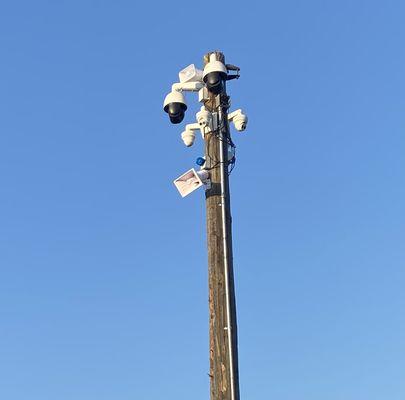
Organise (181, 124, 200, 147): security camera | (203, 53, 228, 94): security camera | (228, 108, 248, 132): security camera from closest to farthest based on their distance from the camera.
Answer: (203, 53, 228, 94): security camera < (228, 108, 248, 132): security camera < (181, 124, 200, 147): security camera

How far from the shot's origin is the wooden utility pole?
662cm

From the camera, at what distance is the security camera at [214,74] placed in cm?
749

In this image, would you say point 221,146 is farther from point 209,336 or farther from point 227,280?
point 209,336

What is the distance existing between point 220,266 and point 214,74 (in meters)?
1.92

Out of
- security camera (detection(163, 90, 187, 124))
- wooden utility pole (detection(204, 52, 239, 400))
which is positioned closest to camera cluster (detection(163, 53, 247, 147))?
security camera (detection(163, 90, 187, 124))

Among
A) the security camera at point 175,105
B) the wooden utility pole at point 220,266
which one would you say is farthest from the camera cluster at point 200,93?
the wooden utility pole at point 220,266

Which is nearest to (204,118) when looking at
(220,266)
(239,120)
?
(239,120)

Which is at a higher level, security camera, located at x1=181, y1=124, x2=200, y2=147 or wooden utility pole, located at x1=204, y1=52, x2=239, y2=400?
security camera, located at x1=181, y1=124, x2=200, y2=147

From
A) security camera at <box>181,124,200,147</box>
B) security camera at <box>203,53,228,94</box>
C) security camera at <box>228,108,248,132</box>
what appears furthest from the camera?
security camera at <box>181,124,200,147</box>

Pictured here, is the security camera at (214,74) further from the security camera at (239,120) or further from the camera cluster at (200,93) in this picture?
the security camera at (239,120)

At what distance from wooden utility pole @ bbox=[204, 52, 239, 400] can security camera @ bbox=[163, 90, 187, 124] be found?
330mm

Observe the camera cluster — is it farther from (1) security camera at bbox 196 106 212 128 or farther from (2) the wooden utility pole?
(2) the wooden utility pole

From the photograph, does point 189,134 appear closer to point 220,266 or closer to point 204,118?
point 204,118

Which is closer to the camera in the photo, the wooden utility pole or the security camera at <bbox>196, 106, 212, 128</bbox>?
the wooden utility pole
